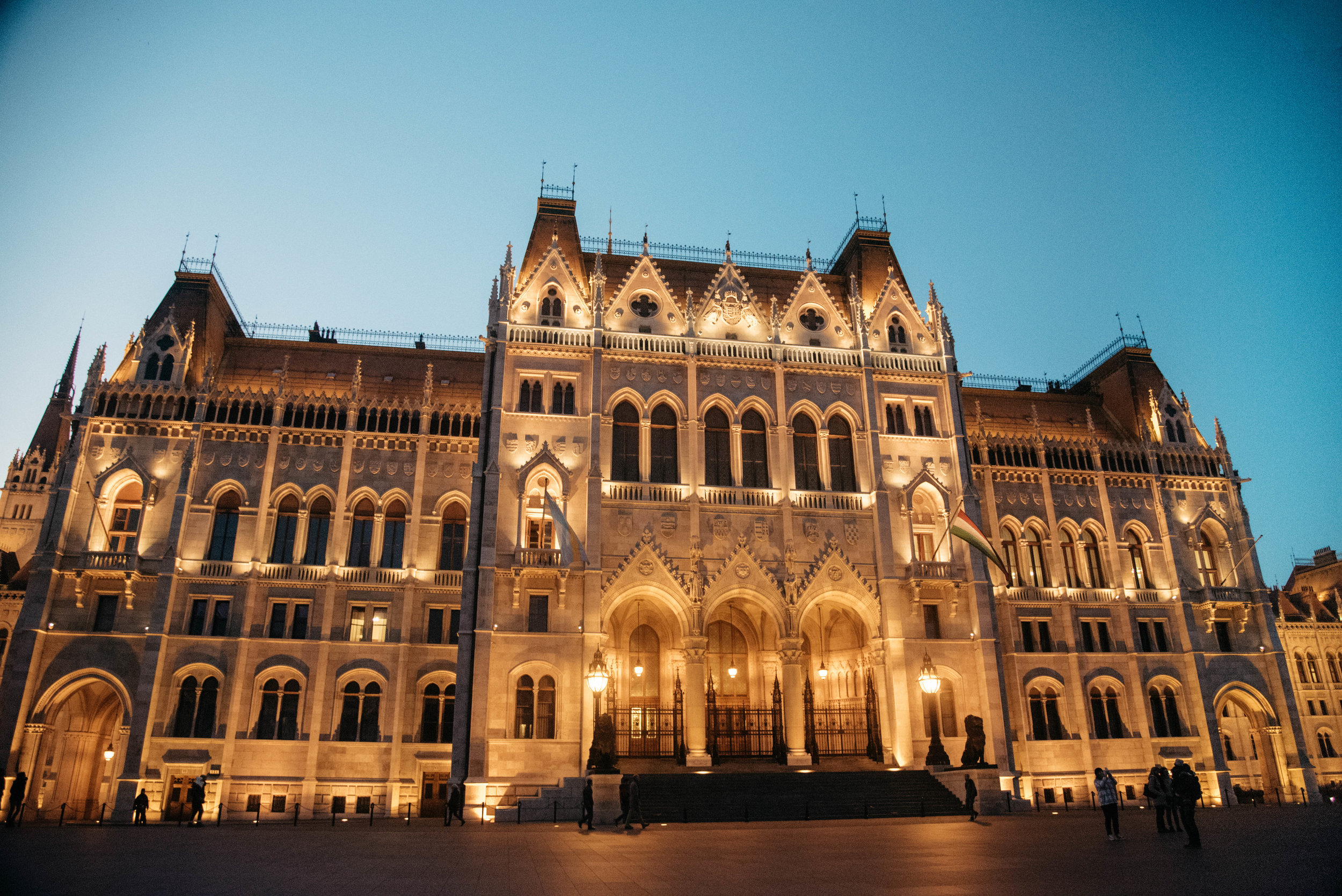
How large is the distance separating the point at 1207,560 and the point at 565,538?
1275 inches

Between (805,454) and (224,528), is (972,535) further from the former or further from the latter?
(224,528)

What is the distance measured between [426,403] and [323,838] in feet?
68.1

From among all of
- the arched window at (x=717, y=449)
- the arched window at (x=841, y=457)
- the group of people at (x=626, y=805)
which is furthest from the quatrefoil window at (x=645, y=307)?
the group of people at (x=626, y=805)

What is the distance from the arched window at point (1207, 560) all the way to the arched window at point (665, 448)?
2673 cm

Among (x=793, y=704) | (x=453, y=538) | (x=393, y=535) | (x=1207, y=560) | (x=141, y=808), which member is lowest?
(x=141, y=808)

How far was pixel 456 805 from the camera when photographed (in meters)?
27.9

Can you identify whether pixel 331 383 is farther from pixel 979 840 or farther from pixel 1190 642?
pixel 1190 642

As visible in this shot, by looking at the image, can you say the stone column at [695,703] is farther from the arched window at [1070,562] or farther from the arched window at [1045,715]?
the arched window at [1070,562]

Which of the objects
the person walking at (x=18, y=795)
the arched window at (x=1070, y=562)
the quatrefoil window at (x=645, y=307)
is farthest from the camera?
the arched window at (x=1070, y=562)

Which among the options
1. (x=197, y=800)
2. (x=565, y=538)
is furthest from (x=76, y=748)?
(x=565, y=538)

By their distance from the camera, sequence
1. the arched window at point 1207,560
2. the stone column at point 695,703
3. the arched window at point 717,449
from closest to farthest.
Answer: the stone column at point 695,703 < the arched window at point 717,449 < the arched window at point 1207,560

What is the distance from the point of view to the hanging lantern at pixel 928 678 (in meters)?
30.6

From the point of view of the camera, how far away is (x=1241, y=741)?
43188mm

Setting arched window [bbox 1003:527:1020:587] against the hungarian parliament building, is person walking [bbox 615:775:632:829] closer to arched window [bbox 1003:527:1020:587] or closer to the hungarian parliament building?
the hungarian parliament building
